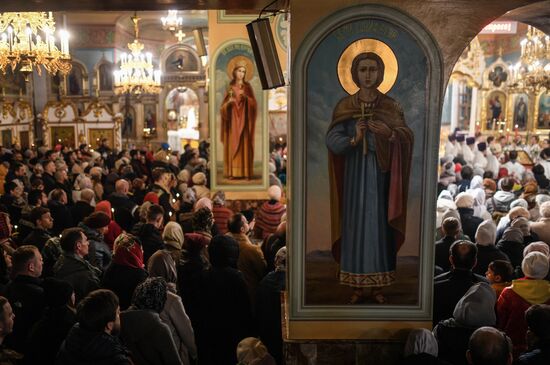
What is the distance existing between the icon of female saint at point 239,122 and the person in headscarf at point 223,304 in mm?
5097

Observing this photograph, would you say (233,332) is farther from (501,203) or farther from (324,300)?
(501,203)

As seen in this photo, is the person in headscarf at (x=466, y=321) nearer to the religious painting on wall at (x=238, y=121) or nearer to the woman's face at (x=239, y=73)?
the religious painting on wall at (x=238, y=121)

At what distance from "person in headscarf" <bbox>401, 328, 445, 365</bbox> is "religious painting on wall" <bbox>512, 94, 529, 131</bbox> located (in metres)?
20.6

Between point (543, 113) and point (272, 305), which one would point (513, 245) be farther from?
point (543, 113)

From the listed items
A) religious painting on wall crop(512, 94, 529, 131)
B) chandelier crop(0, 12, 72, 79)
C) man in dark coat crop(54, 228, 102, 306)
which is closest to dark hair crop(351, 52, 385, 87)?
man in dark coat crop(54, 228, 102, 306)

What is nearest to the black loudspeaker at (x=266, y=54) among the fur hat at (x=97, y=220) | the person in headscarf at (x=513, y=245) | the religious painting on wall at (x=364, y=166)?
the religious painting on wall at (x=364, y=166)

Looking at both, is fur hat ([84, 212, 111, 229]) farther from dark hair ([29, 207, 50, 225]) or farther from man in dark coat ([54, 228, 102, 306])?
man in dark coat ([54, 228, 102, 306])

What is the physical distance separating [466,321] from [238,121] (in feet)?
21.0

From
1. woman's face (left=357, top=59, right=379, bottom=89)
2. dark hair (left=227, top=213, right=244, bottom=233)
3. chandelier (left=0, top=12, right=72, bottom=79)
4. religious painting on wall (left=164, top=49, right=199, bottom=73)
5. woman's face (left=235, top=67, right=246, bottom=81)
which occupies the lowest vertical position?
dark hair (left=227, top=213, right=244, bottom=233)

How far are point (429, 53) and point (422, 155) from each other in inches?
27.1

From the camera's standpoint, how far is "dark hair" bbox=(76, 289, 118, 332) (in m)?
3.06

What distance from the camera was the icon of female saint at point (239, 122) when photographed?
9.24m

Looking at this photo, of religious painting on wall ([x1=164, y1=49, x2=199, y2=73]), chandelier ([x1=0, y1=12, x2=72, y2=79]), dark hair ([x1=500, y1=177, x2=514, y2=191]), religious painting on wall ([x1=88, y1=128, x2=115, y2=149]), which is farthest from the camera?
religious painting on wall ([x1=164, y1=49, x2=199, y2=73])

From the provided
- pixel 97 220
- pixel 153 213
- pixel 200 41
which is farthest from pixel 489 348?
pixel 200 41
